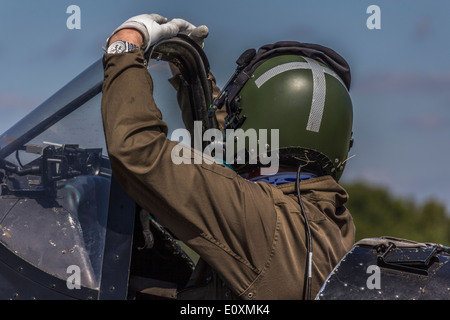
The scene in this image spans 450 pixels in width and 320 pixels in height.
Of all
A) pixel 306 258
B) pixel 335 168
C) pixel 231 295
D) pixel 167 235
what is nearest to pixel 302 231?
pixel 306 258

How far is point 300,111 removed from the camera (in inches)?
123

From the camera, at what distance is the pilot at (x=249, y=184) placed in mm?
2531

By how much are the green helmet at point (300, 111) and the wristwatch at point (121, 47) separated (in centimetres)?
74

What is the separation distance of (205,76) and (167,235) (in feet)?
2.81

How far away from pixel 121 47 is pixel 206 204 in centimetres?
72

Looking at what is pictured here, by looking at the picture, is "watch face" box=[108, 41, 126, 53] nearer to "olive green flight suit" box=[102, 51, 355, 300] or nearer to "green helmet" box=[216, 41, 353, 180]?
"olive green flight suit" box=[102, 51, 355, 300]

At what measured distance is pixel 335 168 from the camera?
3258 mm

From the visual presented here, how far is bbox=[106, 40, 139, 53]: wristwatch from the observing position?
268 cm

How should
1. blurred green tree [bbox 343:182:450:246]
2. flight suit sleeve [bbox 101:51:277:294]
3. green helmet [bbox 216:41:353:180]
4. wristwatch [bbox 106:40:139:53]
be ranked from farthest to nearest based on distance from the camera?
blurred green tree [bbox 343:182:450:246]
green helmet [bbox 216:41:353:180]
wristwatch [bbox 106:40:139:53]
flight suit sleeve [bbox 101:51:277:294]

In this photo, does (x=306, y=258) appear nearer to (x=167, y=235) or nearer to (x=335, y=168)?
(x=335, y=168)

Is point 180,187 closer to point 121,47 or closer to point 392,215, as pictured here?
point 121,47

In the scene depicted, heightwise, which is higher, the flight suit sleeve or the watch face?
the watch face

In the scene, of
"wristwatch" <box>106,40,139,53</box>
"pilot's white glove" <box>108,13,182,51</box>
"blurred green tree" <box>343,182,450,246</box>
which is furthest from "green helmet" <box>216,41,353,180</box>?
"blurred green tree" <box>343,182,450,246</box>

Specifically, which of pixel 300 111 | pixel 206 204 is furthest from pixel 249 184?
pixel 300 111
